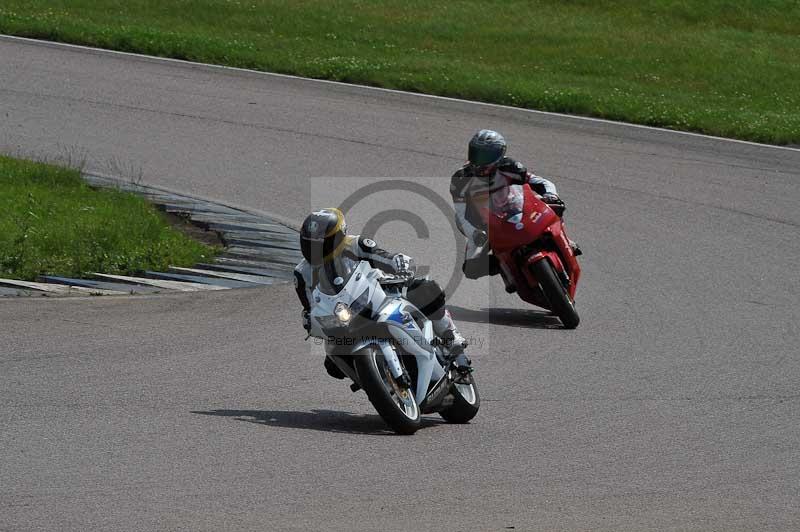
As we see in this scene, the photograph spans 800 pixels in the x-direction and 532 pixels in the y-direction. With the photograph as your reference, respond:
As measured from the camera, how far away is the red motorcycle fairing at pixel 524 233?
12.4 metres

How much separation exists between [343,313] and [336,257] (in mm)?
401

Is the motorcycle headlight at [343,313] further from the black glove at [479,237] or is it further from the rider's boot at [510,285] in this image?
the rider's boot at [510,285]

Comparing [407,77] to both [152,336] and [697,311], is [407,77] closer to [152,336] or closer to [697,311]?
[697,311]

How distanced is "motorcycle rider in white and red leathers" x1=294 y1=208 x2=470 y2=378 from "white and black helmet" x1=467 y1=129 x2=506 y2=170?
148 inches

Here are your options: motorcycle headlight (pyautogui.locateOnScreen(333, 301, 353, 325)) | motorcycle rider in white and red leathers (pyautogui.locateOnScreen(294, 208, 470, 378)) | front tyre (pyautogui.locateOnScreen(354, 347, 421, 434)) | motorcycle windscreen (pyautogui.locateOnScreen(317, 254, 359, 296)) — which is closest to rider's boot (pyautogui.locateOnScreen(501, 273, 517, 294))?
motorcycle rider in white and red leathers (pyautogui.locateOnScreen(294, 208, 470, 378))

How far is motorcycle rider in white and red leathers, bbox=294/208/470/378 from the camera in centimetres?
834

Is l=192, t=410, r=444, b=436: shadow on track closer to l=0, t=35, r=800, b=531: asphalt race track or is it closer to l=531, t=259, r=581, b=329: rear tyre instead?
l=0, t=35, r=800, b=531: asphalt race track

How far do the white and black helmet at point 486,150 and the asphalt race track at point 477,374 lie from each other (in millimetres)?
1427

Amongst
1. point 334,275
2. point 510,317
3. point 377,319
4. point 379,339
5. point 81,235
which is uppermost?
point 334,275

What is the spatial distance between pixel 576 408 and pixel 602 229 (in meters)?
7.11

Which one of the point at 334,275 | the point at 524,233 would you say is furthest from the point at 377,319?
the point at 524,233

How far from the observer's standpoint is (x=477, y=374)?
Result: 10375 mm

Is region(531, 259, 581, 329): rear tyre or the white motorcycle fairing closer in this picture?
the white motorcycle fairing

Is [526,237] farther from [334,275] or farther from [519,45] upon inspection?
[519,45]
